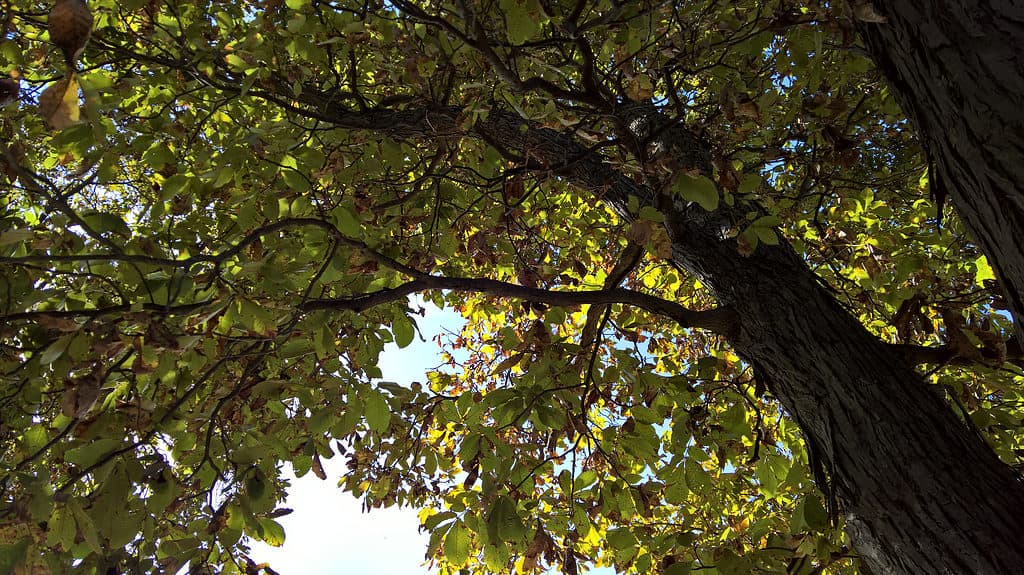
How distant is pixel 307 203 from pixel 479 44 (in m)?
1.07

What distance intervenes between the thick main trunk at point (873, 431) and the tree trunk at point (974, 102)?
0.51m

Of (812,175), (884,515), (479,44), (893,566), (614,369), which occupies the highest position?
(812,175)

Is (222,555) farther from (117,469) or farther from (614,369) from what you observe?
(614,369)

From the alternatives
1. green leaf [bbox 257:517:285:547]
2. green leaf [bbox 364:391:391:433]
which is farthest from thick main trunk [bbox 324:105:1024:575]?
green leaf [bbox 257:517:285:547]

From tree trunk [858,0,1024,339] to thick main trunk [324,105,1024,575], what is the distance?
51 centimetres

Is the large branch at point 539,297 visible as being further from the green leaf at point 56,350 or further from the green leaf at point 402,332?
the green leaf at point 56,350

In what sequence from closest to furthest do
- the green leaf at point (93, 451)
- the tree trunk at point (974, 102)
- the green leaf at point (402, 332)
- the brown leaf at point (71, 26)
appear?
1. the brown leaf at point (71, 26)
2. the tree trunk at point (974, 102)
3. the green leaf at point (93, 451)
4. the green leaf at point (402, 332)

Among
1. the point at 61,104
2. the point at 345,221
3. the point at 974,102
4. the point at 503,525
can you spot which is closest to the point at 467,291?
the point at 345,221

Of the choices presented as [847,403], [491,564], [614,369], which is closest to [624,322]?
[614,369]

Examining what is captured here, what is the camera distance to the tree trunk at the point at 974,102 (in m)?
1.40

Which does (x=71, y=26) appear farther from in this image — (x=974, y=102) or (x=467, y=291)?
(x=974, y=102)

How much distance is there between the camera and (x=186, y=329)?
217 centimetres

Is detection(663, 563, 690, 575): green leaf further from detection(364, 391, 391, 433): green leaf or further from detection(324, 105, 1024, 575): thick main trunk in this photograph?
detection(364, 391, 391, 433): green leaf

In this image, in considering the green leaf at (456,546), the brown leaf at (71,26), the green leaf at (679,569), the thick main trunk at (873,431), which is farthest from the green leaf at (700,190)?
the brown leaf at (71,26)
